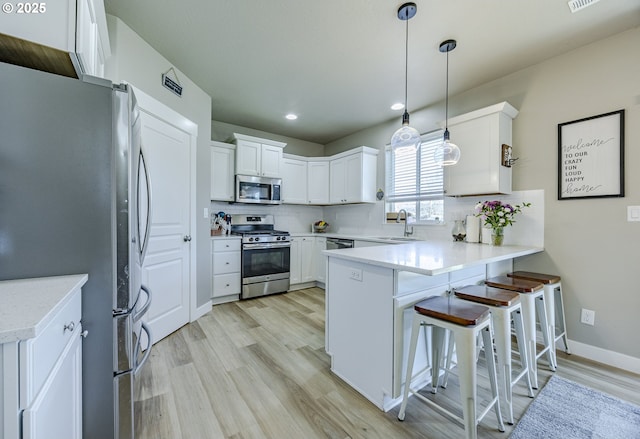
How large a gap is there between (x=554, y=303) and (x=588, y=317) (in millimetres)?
272

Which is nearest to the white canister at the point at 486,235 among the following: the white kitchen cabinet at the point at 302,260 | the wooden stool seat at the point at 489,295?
the wooden stool seat at the point at 489,295

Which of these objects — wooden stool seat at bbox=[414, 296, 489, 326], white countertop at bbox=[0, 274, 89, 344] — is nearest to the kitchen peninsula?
wooden stool seat at bbox=[414, 296, 489, 326]

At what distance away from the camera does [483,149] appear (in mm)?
2662

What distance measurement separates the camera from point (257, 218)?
14.3 ft

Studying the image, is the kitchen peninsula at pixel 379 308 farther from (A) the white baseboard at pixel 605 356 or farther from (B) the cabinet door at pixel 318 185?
(B) the cabinet door at pixel 318 185

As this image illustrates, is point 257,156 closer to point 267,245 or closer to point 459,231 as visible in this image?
point 267,245

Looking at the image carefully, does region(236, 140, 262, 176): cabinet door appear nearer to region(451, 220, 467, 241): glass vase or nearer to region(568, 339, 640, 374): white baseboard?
region(451, 220, 467, 241): glass vase

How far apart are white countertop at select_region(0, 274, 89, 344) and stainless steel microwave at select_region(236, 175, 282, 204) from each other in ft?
9.61

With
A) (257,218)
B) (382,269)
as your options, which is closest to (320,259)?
(257,218)

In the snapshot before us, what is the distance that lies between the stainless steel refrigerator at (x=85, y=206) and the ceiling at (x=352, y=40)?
4.33 ft

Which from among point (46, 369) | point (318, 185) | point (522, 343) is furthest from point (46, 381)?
point (318, 185)

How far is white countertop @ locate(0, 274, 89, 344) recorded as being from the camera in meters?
0.63

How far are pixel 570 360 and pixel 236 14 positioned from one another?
12.7ft

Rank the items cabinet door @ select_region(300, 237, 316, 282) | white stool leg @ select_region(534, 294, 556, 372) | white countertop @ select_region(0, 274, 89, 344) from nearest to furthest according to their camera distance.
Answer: white countertop @ select_region(0, 274, 89, 344), white stool leg @ select_region(534, 294, 556, 372), cabinet door @ select_region(300, 237, 316, 282)
